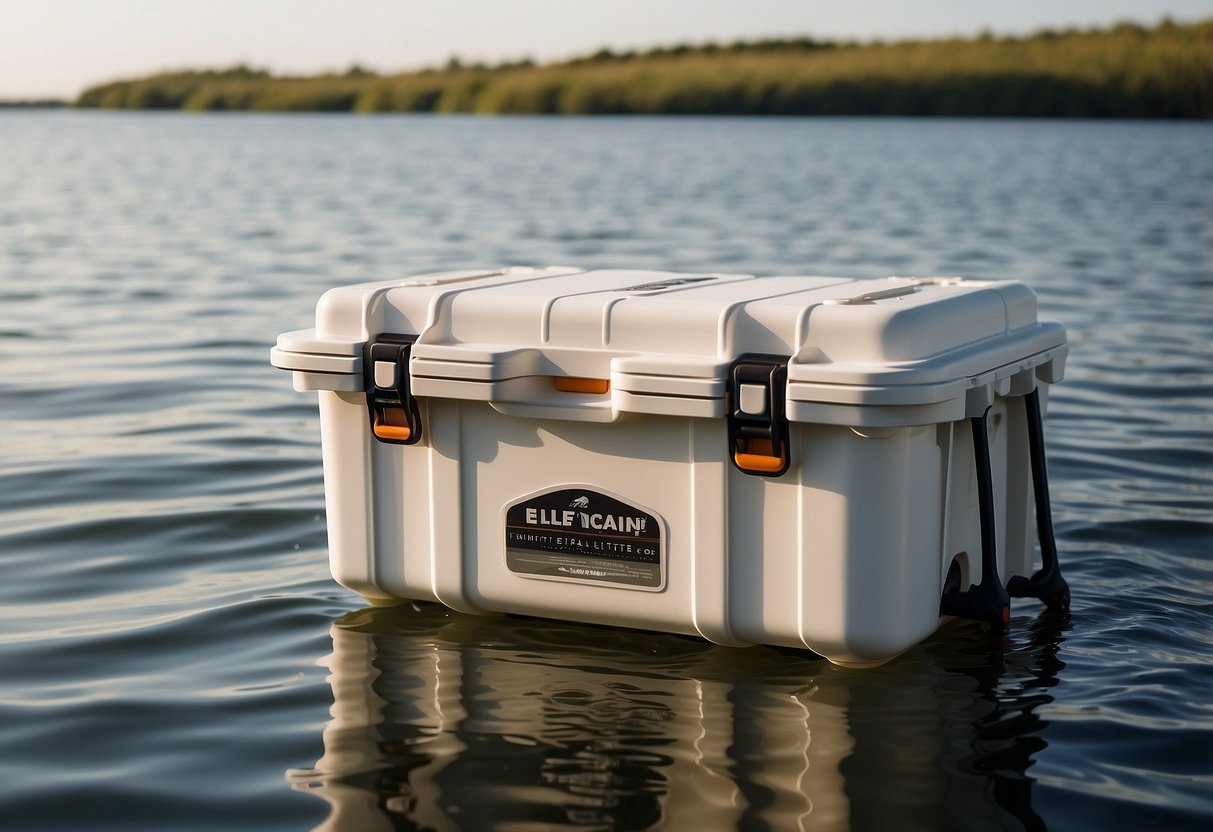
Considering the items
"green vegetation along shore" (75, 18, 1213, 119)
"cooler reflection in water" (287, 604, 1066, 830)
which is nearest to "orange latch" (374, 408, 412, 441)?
"cooler reflection in water" (287, 604, 1066, 830)

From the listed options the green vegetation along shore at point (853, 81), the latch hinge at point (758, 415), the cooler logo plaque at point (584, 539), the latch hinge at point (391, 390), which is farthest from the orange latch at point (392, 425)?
the green vegetation along shore at point (853, 81)

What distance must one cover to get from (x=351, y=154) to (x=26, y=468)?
82.0 feet

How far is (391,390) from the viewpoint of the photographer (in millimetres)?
2975

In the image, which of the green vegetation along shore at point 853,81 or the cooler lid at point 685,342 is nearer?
the cooler lid at point 685,342

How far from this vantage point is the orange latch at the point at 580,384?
114 inches

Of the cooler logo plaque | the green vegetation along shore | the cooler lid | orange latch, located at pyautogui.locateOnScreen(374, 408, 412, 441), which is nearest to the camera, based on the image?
the cooler lid

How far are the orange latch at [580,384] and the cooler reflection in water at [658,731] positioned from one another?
1.89 ft

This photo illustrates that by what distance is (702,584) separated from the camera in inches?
112

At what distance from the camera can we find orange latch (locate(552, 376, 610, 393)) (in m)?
2.89

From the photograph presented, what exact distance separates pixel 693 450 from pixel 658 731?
0.53 metres

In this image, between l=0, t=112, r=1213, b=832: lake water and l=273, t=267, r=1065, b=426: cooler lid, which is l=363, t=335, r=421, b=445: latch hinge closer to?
l=273, t=267, r=1065, b=426: cooler lid

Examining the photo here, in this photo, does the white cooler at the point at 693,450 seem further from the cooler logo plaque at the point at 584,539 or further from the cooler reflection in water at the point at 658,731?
the cooler reflection in water at the point at 658,731

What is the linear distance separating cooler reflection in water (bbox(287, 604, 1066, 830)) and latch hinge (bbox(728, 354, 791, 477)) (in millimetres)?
485

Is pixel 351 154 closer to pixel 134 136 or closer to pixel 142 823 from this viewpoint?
pixel 134 136
